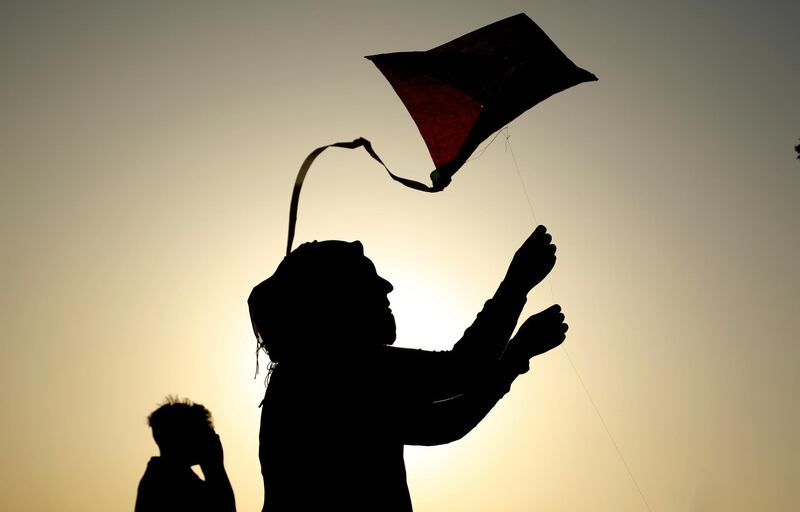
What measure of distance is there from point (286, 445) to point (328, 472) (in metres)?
0.20

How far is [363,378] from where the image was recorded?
7.27 ft

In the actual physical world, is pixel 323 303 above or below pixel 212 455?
above

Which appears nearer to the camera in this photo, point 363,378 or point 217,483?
point 363,378

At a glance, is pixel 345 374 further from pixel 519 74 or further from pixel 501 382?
pixel 519 74

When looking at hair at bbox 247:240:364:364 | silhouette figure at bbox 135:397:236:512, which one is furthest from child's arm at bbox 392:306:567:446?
silhouette figure at bbox 135:397:236:512

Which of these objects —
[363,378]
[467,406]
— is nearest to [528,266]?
[467,406]

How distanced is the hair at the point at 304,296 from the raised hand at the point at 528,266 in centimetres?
52

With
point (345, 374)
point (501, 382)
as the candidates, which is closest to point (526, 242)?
point (501, 382)

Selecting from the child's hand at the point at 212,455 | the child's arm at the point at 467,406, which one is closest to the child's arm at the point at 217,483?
the child's hand at the point at 212,455

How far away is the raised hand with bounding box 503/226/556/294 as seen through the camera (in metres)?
2.27

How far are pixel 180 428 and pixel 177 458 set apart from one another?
190 millimetres

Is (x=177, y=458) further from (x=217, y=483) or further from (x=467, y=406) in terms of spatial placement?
(x=467, y=406)

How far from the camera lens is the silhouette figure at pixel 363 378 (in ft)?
7.09

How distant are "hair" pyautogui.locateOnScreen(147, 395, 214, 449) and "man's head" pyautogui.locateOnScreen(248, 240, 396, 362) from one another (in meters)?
2.45
